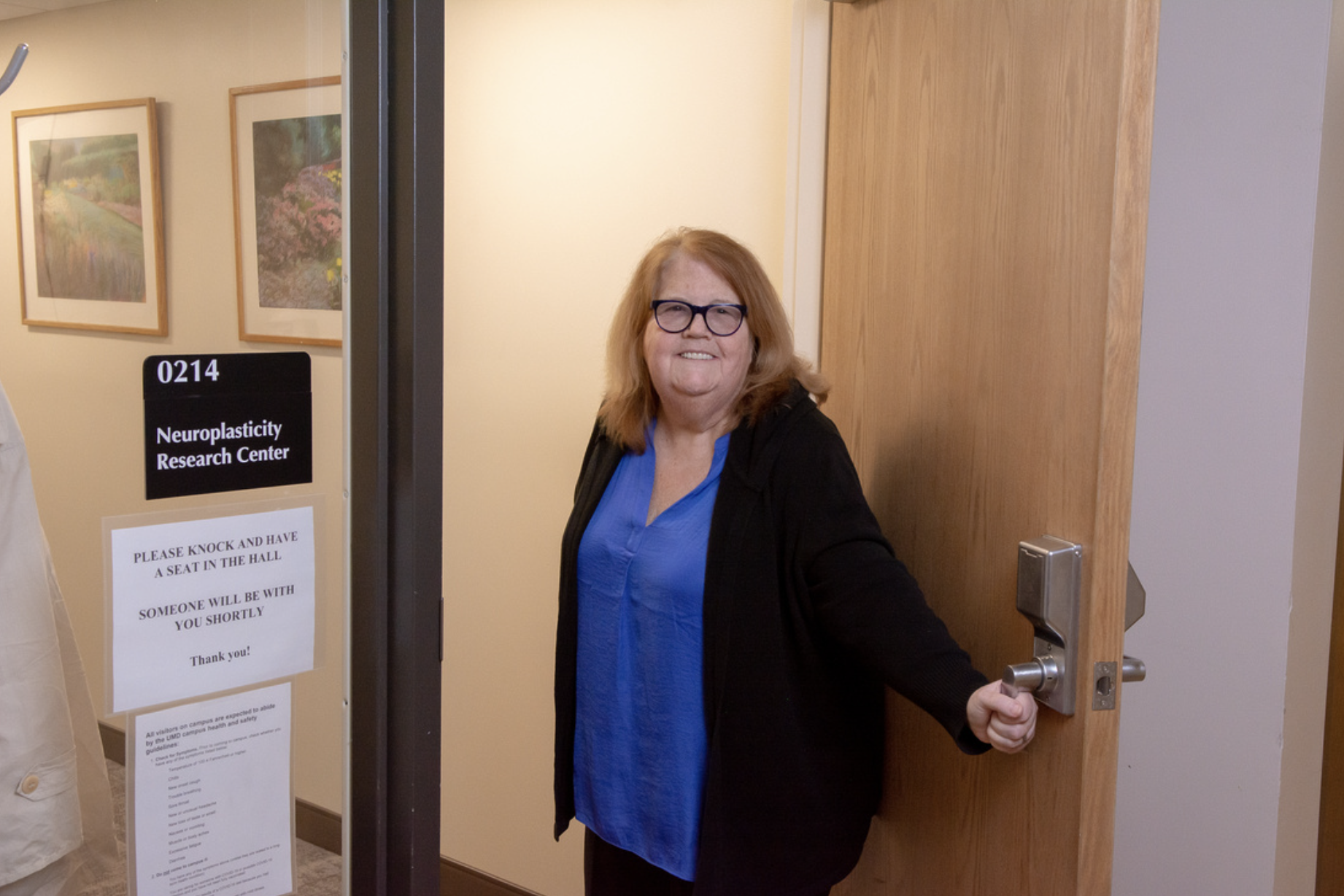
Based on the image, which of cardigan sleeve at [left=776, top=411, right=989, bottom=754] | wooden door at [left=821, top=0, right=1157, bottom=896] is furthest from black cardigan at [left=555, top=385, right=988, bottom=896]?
wooden door at [left=821, top=0, right=1157, bottom=896]

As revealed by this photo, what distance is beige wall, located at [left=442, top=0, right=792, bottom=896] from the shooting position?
217cm

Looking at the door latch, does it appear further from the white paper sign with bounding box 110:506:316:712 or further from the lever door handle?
the white paper sign with bounding box 110:506:316:712

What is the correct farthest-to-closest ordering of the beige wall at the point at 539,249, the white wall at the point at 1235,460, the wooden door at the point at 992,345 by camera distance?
1. the beige wall at the point at 539,249
2. the white wall at the point at 1235,460
3. the wooden door at the point at 992,345

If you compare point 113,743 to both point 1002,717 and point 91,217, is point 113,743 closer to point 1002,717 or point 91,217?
point 91,217

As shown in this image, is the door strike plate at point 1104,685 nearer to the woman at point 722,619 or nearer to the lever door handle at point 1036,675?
the lever door handle at point 1036,675

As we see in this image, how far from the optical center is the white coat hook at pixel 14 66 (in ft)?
2.77

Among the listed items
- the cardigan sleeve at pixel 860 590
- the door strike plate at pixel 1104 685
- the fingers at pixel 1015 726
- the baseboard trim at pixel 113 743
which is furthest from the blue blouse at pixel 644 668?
the baseboard trim at pixel 113 743

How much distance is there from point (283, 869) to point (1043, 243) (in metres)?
1.07

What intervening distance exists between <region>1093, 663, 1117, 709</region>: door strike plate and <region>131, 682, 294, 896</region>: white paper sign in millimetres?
852

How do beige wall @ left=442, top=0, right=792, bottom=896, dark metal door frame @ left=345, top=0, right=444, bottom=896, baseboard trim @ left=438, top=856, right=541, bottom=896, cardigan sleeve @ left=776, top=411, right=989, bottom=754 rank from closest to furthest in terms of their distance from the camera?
1. dark metal door frame @ left=345, top=0, right=444, bottom=896
2. cardigan sleeve @ left=776, top=411, right=989, bottom=754
3. beige wall @ left=442, top=0, right=792, bottom=896
4. baseboard trim @ left=438, top=856, right=541, bottom=896

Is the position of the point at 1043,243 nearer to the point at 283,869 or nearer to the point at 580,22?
the point at 283,869

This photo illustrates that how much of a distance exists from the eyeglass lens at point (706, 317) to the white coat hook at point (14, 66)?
0.97 m

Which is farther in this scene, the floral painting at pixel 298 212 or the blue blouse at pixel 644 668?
the blue blouse at pixel 644 668

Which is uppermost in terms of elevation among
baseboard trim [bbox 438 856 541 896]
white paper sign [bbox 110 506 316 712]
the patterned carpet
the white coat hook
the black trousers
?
the white coat hook
